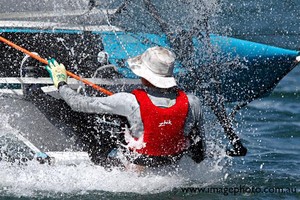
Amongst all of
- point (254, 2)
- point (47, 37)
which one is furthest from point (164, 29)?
point (254, 2)

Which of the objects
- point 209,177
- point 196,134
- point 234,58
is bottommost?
point 209,177

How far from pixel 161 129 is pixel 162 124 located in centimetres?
5

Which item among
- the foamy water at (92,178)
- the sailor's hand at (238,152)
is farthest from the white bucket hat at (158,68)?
the sailor's hand at (238,152)

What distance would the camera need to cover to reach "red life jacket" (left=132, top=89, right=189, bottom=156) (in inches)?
225

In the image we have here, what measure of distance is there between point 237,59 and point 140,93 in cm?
206

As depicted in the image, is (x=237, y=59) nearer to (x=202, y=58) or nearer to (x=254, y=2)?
(x=202, y=58)

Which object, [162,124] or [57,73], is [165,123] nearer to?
[162,124]

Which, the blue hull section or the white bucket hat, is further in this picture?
the blue hull section

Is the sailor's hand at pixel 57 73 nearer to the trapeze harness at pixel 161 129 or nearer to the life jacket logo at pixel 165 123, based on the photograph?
the trapeze harness at pixel 161 129

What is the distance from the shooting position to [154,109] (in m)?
5.71

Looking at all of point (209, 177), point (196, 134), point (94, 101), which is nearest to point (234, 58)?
point (209, 177)

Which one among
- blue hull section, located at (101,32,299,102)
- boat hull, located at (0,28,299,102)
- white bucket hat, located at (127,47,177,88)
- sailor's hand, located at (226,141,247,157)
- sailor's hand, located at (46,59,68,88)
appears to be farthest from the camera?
blue hull section, located at (101,32,299,102)

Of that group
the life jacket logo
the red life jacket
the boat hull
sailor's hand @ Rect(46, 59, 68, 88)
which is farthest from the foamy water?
the boat hull

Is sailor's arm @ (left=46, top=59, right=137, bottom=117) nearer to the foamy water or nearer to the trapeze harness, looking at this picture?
the trapeze harness
